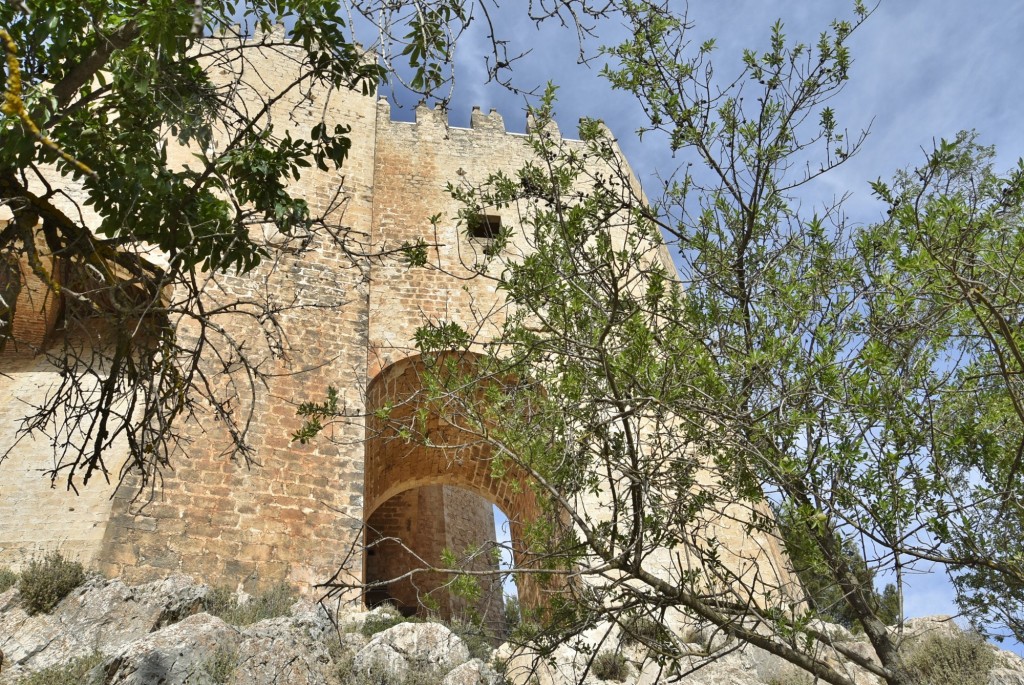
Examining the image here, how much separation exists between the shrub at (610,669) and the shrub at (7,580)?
4698 mm

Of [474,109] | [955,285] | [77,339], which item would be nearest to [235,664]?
[955,285]

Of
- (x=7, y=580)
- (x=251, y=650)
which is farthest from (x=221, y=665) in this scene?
(x=7, y=580)

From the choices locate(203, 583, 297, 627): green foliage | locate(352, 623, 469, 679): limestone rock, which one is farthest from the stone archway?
locate(203, 583, 297, 627): green foliage

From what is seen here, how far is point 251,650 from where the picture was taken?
5.36 metres

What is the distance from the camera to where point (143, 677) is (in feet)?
16.0

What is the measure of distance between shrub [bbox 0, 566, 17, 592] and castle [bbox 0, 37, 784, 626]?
597mm

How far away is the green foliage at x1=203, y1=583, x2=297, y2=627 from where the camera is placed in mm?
6473

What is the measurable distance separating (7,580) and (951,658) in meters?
7.58

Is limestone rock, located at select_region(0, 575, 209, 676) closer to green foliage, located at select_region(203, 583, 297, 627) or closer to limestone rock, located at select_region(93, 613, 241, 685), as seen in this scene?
green foliage, located at select_region(203, 583, 297, 627)

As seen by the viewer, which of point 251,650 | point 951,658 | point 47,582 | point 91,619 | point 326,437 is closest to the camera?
point 251,650

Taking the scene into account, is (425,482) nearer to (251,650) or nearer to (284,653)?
(284,653)

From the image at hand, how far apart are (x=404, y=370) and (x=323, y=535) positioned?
2.34 meters

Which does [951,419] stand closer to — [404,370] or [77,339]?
[404,370]

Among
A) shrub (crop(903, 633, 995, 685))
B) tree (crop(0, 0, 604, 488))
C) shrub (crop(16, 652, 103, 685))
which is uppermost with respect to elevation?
tree (crop(0, 0, 604, 488))
